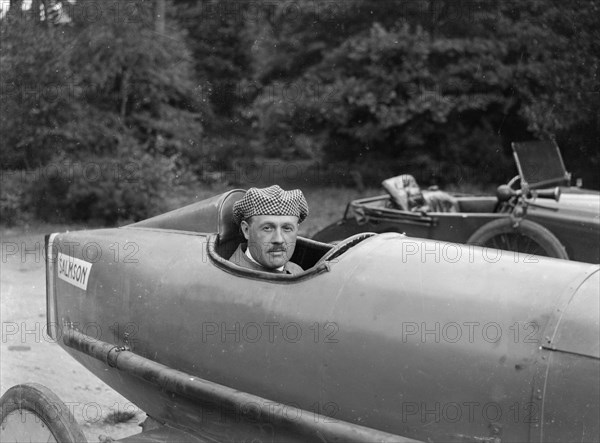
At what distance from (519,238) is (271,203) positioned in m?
4.70

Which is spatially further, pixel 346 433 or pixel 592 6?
pixel 592 6

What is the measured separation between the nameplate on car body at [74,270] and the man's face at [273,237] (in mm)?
1067

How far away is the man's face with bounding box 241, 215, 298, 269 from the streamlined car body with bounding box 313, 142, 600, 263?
14.2 ft

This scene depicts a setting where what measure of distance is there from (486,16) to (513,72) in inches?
44.6

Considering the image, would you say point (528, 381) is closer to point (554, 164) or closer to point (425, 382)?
point (425, 382)

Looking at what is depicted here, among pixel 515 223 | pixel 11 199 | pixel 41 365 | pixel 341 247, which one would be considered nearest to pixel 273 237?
pixel 341 247

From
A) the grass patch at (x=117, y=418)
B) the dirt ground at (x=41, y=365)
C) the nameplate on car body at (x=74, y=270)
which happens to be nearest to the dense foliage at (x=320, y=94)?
the dirt ground at (x=41, y=365)

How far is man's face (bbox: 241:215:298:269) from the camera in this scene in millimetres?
3678

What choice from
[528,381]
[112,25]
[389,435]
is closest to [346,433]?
[389,435]

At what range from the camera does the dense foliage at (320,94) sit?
11883mm

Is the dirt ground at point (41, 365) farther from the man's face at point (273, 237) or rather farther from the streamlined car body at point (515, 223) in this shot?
the streamlined car body at point (515, 223)

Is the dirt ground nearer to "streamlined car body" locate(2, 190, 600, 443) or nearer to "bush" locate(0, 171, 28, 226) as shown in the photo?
"streamlined car body" locate(2, 190, 600, 443)

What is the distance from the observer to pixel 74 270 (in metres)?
4.39

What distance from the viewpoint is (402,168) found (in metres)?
14.9
